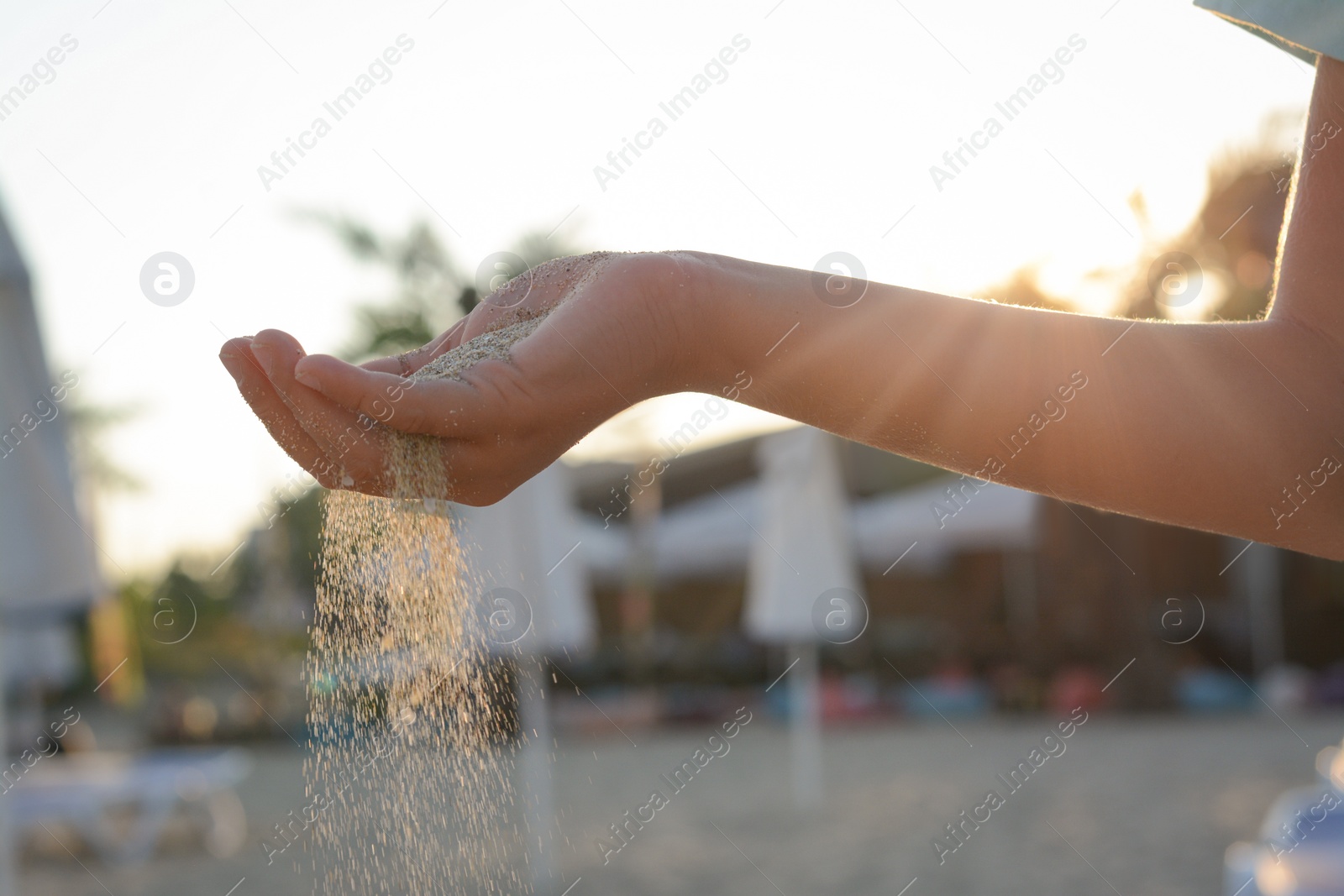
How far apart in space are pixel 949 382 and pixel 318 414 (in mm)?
669

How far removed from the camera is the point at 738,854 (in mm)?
7191

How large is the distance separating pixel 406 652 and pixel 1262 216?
12.3 metres

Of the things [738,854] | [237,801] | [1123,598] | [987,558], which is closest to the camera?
[738,854]

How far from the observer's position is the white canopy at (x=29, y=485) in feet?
16.8

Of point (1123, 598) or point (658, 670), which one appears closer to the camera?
point (1123, 598)

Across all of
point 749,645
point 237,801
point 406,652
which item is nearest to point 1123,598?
point 749,645

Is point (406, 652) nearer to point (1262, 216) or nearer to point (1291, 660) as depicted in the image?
point (1262, 216)

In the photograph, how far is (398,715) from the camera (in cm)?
172

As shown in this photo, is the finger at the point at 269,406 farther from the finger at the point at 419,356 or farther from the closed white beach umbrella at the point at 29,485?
the closed white beach umbrella at the point at 29,485

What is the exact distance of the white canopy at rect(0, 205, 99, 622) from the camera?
202 inches

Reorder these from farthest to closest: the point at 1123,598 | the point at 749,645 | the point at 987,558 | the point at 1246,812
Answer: the point at 987,558 < the point at 749,645 < the point at 1123,598 < the point at 1246,812

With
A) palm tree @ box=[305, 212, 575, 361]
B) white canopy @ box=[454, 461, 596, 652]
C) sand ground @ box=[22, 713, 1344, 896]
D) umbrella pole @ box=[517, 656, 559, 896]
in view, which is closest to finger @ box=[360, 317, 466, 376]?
white canopy @ box=[454, 461, 596, 652]

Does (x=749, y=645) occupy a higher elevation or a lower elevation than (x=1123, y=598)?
lower

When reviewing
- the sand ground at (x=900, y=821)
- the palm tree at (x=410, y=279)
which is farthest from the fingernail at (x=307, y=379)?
the palm tree at (x=410, y=279)
